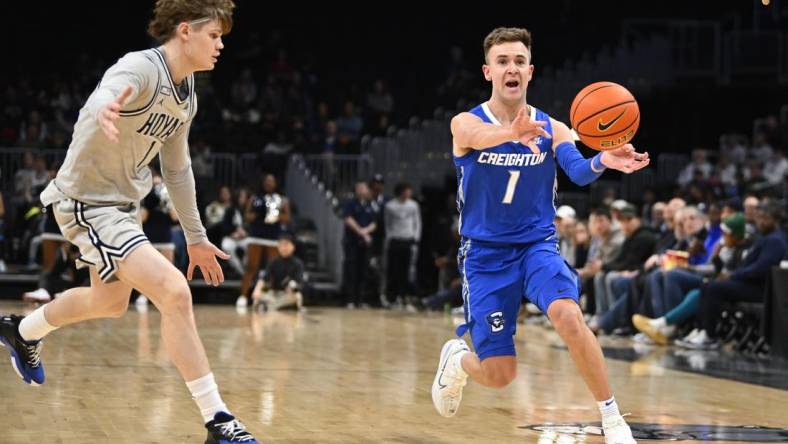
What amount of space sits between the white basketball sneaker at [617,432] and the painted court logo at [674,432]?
0.41 m

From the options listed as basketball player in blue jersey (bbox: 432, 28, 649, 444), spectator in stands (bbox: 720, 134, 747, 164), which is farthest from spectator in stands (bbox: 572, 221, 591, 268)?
basketball player in blue jersey (bbox: 432, 28, 649, 444)

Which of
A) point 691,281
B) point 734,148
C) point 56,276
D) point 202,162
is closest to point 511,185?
point 691,281

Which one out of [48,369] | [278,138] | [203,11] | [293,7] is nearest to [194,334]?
[203,11]

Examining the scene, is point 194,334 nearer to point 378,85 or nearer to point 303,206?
point 303,206

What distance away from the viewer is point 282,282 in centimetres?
1698

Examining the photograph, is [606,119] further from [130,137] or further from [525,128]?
[130,137]

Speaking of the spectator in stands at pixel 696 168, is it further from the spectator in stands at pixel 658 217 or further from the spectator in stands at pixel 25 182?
the spectator in stands at pixel 25 182

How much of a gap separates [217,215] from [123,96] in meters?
14.4

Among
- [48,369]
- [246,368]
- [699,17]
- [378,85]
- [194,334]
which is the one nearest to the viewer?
[194,334]

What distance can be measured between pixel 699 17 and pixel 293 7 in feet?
29.2

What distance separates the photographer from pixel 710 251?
13.0m

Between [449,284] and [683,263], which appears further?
[449,284]

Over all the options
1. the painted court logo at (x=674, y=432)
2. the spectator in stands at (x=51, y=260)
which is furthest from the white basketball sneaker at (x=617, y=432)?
the spectator in stands at (x=51, y=260)

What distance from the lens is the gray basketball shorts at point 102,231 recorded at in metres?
5.25
